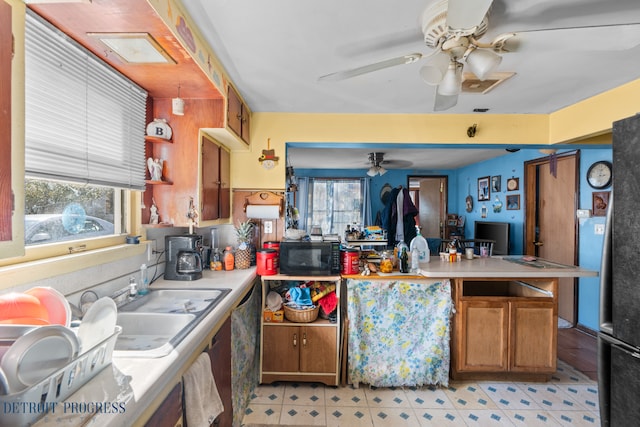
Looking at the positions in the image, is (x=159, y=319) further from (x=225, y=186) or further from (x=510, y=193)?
(x=510, y=193)

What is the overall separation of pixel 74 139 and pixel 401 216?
461 centimetres

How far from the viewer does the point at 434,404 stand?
2146 millimetres

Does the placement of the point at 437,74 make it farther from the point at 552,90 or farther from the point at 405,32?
the point at 552,90

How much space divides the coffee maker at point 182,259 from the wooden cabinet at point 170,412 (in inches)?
40.3

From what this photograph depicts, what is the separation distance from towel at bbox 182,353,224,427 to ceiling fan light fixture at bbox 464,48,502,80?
6.23ft

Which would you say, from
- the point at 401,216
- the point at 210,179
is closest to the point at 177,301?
the point at 210,179

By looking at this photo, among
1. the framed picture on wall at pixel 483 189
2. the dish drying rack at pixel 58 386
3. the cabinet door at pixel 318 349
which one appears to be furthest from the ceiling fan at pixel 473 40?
the framed picture on wall at pixel 483 189

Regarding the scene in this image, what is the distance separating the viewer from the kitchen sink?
4.27ft

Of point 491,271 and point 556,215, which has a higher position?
point 556,215

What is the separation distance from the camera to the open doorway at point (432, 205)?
21.3 ft

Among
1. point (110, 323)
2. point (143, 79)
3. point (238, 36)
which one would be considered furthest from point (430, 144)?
point (110, 323)

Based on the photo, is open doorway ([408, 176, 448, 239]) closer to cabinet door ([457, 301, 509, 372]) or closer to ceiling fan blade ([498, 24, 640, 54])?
cabinet door ([457, 301, 509, 372])

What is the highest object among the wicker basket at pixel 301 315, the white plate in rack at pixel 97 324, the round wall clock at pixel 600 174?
the round wall clock at pixel 600 174

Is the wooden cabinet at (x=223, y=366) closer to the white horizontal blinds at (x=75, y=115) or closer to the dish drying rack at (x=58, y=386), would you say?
the dish drying rack at (x=58, y=386)
